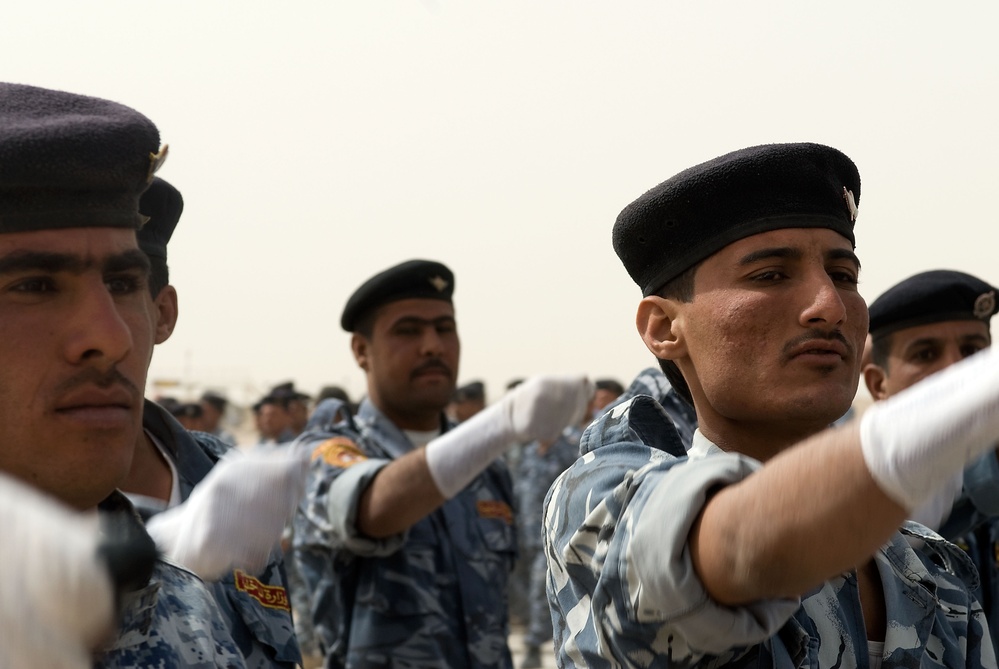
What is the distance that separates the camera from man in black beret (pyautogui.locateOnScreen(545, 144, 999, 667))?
4.90ft

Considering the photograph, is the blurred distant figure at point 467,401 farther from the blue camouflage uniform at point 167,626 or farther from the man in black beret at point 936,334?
the blue camouflage uniform at point 167,626

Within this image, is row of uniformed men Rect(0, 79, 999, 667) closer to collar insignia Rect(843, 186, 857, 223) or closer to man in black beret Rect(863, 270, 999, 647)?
collar insignia Rect(843, 186, 857, 223)

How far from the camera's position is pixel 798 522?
146 centimetres

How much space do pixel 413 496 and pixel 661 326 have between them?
236 centimetres

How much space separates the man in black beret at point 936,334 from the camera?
4289 millimetres

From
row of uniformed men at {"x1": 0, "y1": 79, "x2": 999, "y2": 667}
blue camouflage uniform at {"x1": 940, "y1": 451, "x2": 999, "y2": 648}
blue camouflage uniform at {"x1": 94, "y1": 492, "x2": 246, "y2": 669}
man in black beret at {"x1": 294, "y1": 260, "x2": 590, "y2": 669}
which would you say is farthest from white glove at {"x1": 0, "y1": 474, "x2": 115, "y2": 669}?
blue camouflage uniform at {"x1": 940, "y1": 451, "x2": 999, "y2": 648}

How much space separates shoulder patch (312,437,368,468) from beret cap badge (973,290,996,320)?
2490 millimetres

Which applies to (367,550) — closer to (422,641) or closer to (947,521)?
(422,641)

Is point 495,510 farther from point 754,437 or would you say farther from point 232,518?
point 232,518

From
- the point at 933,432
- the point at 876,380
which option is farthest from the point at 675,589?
the point at 876,380

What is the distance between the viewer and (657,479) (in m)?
1.76

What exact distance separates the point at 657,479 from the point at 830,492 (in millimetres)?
368

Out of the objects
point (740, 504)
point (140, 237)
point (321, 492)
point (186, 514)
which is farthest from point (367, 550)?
point (740, 504)

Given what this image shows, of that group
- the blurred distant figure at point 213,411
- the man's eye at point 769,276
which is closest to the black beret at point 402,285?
the man's eye at point 769,276
